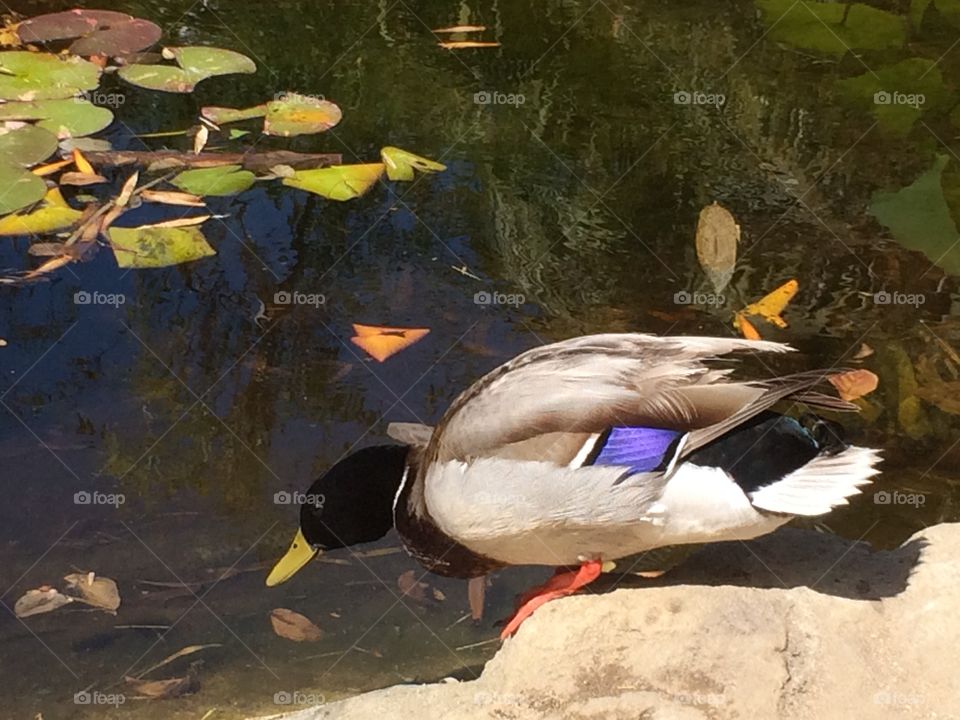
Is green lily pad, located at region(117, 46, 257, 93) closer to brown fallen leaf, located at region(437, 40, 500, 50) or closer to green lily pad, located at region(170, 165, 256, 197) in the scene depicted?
green lily pad, located at region(170, 165, 256, 197)

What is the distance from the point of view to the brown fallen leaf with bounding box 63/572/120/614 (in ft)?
11.4

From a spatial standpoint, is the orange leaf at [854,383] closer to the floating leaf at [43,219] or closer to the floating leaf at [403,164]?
the floating leaf at [403,164]

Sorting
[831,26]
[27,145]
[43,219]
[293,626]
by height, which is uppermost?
[831,26]

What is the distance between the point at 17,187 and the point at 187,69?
51.3 inches

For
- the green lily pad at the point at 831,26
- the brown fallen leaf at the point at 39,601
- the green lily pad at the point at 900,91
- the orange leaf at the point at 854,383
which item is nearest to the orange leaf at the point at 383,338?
the brown fallen leaf at the point at 39,601

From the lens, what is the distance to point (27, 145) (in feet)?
17.3

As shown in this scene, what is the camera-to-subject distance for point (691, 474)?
10.1 ft

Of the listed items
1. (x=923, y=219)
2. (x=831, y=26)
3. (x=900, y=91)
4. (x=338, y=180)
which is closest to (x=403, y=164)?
(x=338, y=180)

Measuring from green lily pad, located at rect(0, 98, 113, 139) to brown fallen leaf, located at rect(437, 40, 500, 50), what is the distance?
1876mm

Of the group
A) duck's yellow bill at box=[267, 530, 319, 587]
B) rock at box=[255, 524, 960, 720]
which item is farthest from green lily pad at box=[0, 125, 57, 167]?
rock at box=[255, 524, 960, 720]

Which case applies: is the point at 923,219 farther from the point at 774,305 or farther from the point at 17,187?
the point at 17,187

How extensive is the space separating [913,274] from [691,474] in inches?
98.0

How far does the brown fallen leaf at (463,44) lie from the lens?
21.7ft

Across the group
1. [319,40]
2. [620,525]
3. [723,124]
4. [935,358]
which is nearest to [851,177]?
[723,124]
